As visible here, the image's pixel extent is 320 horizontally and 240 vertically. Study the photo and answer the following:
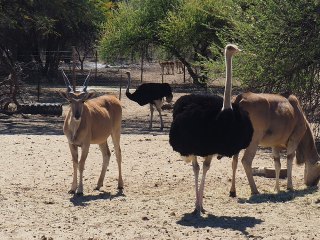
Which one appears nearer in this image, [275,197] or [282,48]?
[275,197]

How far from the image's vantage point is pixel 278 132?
37.2ft

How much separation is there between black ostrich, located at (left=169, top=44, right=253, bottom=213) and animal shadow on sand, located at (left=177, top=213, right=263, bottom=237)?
211mm

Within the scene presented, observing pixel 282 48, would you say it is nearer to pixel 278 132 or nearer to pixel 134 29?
pixel 278 132

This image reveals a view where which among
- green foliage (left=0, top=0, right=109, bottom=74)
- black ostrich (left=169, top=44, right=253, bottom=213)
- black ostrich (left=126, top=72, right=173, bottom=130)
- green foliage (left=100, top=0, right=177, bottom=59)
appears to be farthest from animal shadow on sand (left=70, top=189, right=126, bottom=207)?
green foliage (left=100, top=0, right=177, bottom=59)

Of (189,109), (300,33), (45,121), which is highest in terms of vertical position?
(300,33)

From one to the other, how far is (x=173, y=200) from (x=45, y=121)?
13743 mm

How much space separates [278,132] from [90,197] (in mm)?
A: 2926

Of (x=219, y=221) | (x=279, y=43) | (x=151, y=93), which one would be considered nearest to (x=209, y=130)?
(x=219, y=221)

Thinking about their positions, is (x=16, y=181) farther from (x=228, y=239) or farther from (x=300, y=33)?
(x=300, y=33)

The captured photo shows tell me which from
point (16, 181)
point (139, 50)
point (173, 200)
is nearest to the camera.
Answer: point (173, 200)

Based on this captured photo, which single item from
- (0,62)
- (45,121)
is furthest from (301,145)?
(0,62)

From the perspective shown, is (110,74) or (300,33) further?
(110,74)

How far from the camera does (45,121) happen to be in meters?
23.7

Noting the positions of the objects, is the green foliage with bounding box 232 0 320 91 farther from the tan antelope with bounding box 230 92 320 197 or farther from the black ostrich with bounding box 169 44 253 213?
the black ostrich with bounding box 169 44 253 213
